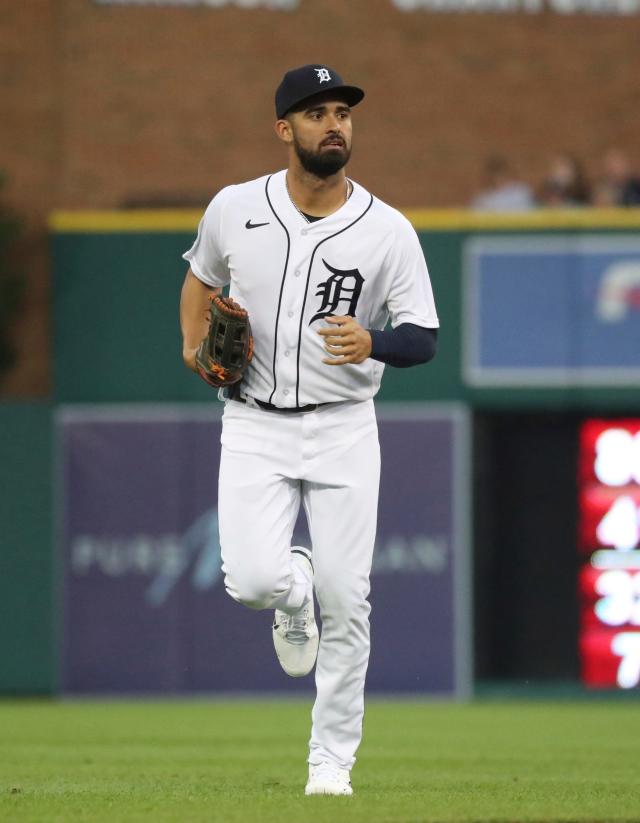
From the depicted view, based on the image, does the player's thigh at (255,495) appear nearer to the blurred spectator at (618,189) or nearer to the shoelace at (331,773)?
the shoelace at (331,773)

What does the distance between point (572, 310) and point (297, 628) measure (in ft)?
23.0

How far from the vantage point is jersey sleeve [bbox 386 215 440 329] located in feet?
21.0

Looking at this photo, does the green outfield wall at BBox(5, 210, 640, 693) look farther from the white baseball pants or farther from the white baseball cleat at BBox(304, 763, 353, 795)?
the white baseball cleat at BBox(304, 763, 353, 795)

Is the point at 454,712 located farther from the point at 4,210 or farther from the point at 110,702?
the point at 4,210

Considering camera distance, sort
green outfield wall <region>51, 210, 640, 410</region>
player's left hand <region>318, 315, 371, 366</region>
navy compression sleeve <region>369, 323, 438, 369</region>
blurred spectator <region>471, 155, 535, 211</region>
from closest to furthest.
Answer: player's left hand <region>318, 315, 371, 366</region> < navy compression sleeve <region>369, 323, 438, 369</region> < green outfield wall <region>51, 210, 640, 410</region> < blurred spectator <region>471, 155, 535, 211</region>

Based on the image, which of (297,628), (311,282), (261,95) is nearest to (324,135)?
(311,282)

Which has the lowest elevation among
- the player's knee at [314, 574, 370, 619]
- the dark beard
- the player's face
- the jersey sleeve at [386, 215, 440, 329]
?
the player's knee at [314, 574, 370, 619]

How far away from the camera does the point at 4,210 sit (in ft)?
60.3

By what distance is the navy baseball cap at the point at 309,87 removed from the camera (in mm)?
6242

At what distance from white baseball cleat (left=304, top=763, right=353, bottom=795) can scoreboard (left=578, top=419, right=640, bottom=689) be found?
6709 mm

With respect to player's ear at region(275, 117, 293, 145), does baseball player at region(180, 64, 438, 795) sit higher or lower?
lower

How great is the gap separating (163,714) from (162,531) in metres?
1.71

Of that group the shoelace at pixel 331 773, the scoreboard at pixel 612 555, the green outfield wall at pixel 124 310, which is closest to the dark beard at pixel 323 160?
the shoelace at pixel 331 773

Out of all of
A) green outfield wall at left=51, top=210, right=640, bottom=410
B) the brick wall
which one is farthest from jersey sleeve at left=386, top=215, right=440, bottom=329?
the brick wall
